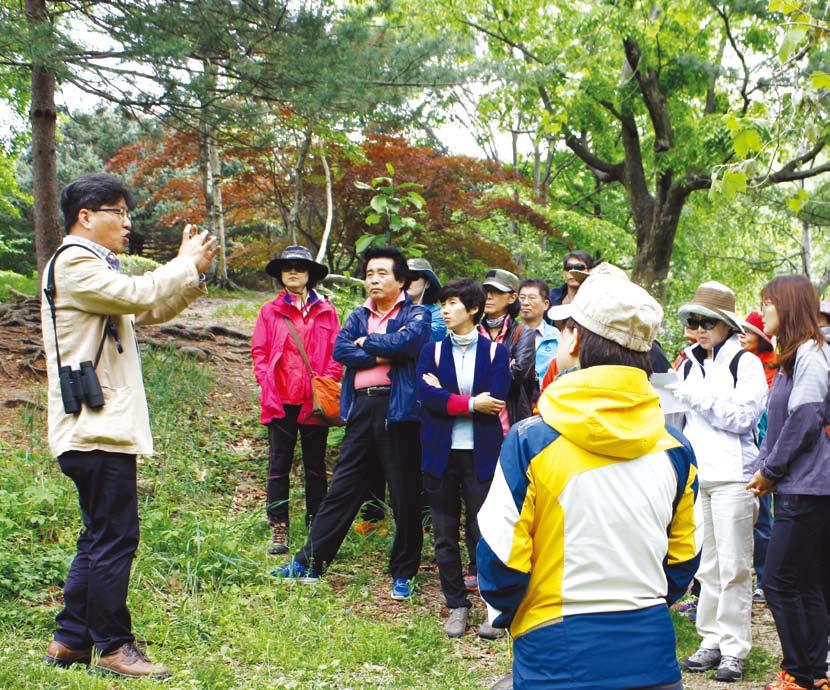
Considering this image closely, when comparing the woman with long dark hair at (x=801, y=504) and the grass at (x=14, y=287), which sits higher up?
the grass at (x=14, y=287)

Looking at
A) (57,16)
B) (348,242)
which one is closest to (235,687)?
(57,16)

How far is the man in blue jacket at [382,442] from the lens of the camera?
18.3 ft

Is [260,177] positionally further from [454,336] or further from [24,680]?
[24,680]

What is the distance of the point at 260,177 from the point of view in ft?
44.5

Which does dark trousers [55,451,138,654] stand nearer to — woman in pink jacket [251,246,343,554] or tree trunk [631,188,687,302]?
woman in pink jacket [251,246,343,554]

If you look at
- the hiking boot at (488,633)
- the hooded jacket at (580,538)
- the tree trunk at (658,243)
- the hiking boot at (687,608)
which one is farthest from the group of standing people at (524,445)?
the tree trunk at (658,243)

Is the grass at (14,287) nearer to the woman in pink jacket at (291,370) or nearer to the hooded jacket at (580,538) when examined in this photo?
the woman in pink jacket at (291,370)

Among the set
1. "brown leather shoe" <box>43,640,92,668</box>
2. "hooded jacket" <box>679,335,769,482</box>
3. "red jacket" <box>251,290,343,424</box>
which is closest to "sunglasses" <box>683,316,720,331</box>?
"hooded jacket" <box>679,335,769,482</box>

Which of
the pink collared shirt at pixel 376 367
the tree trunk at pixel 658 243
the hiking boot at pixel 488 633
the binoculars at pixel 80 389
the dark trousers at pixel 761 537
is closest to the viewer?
the binoculars at pixel 80 389

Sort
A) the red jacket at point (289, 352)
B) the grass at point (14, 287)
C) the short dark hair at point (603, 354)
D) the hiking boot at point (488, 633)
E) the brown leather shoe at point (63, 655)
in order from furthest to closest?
the grass at point (14, 287)
the red jacket at point (289, 352)
the hiking boot at point (488, 633)
the brown leather shoe at point (63, 655)
the short dark hair at point (603, 354)

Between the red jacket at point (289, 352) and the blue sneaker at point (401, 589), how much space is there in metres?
1.35

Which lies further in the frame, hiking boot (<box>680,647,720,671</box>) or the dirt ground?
the dirt ground

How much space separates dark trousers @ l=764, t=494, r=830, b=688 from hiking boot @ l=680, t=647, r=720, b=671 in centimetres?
63

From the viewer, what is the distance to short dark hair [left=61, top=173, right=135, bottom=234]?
13.1 feet
